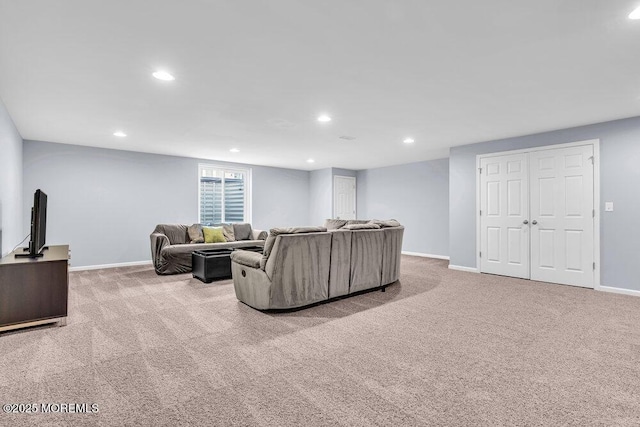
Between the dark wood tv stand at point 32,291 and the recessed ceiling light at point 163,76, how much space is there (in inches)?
79.0

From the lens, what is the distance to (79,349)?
8.29ft

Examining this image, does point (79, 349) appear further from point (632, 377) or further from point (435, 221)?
point (435, 221)

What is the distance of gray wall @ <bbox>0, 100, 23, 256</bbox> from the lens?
12.2 ft

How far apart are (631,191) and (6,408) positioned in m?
6.75

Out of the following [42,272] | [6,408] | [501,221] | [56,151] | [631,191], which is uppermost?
[56,151]

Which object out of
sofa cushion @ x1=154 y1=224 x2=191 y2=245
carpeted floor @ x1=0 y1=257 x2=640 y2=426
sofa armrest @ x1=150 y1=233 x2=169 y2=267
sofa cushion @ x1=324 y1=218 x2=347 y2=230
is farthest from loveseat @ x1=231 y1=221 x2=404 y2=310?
sofa cushion @ x1=154 y1=224 x2=191 y2=245

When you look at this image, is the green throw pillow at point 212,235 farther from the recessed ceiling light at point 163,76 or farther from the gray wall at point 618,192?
the gray wall at point 618,192

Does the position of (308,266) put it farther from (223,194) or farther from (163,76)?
(223,194)

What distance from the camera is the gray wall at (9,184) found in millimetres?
3707

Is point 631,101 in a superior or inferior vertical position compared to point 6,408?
superior

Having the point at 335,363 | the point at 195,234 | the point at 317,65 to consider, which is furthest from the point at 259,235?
the point at 335,363

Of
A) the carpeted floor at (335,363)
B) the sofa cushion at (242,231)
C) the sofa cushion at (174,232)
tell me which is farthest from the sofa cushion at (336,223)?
the carpeted floor at (335,363)

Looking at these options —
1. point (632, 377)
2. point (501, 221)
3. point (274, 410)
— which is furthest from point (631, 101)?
point (274, 410)

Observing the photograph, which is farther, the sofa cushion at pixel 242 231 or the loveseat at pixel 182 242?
the sofa cushion at pixel 242 231
